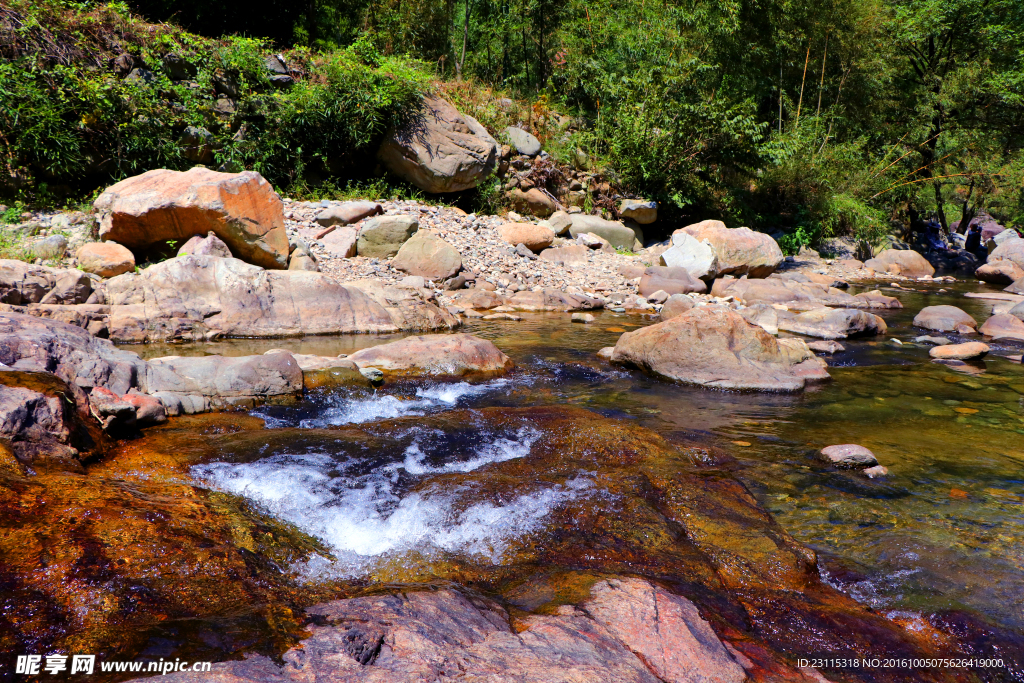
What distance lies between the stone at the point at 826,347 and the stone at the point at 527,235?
232 inches

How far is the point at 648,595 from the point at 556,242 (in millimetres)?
10992

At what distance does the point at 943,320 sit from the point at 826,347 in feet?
9.13

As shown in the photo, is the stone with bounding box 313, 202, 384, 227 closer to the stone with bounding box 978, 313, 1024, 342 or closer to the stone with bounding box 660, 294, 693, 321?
the stone with bounding box 660, 294, 693, 321

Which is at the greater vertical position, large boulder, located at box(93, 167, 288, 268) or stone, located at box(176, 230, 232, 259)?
large boulder, located at box(93, 167, 288, 268)

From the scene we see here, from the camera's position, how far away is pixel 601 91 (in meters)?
16.3

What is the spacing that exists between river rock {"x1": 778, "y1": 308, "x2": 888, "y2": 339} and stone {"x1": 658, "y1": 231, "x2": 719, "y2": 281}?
2.80 metres

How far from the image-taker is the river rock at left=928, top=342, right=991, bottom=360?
7.37m

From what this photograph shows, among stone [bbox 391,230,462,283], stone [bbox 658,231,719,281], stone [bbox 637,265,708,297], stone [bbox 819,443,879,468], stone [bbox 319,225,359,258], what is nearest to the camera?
stone [bbox 819,443,879,468]

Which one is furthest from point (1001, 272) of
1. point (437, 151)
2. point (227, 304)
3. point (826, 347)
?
point (227, 304)

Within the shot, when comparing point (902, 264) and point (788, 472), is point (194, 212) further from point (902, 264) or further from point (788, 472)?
point (902, 264)

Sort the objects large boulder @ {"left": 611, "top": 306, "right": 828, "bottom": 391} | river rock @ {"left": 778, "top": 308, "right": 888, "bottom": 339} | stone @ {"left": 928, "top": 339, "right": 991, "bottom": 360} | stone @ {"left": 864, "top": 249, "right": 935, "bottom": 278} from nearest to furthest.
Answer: large boulder @ {"left": 611, "top": 306, "right": 828, "bottom": 391} → stone @ {"left": 928, "top": 339, "right": 991, "bottom": 360} → river rock @ {"left": 778, "top": 308, "right": 888, "bottom": 339} → stone @ {"left": 864, "top": 249, "right": 935, "bottom": 278}

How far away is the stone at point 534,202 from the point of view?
1438 cm

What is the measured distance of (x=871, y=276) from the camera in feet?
49.8

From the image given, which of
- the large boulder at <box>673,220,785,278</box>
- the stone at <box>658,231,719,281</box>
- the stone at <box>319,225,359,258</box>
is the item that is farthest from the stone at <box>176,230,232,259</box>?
the large boulder at <box>673,220,785,278</box>
